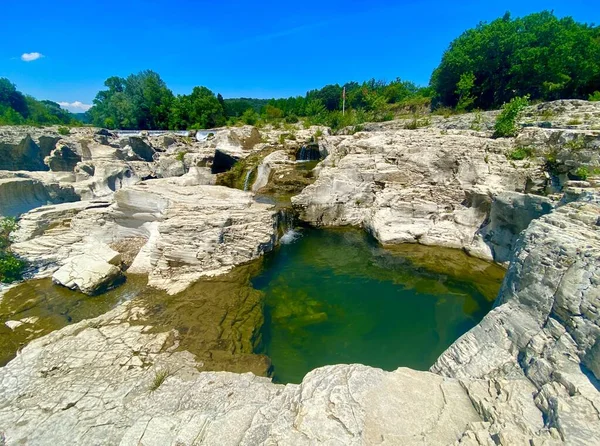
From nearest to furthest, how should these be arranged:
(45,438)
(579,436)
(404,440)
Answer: (579,436), (404,440), (45,438)

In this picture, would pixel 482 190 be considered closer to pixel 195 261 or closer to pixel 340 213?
pixel 340 213

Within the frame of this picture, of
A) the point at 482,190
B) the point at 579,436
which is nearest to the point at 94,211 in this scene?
the point at 579,436

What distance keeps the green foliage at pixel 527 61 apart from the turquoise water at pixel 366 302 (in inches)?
704

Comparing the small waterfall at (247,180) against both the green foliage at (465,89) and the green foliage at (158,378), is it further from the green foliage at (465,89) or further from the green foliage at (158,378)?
the green foliage at (465,89)

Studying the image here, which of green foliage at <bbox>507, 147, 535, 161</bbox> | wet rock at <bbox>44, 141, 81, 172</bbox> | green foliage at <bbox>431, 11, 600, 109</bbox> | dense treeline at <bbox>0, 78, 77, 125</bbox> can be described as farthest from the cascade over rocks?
dense treeline at <bbox>0, 78, 77, 125</bbox>

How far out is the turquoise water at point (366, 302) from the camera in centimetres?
682

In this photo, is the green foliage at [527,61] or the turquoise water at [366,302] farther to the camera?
the green foliage at [527,61]

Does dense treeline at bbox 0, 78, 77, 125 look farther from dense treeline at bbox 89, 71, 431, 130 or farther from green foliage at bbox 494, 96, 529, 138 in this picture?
green foliage at bbox 494, 96, 529, 138

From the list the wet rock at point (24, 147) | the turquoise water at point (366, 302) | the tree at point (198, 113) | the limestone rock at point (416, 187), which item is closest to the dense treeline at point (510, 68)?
the limestone rock at point (416, 187)

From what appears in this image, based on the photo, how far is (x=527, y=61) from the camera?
63.3 feet

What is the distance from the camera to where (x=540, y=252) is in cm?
514

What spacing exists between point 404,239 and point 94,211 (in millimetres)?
12757

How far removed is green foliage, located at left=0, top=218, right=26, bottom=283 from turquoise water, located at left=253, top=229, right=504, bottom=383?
749cm

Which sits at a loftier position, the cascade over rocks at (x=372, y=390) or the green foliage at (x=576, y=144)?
the green foliage at (x=576, y=144)
